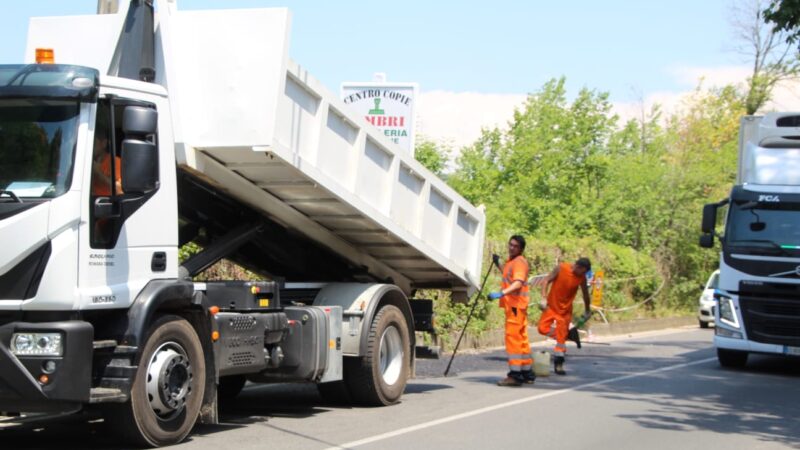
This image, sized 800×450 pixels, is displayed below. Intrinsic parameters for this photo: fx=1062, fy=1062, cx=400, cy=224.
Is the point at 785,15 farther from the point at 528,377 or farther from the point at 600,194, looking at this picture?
the point at 600,194

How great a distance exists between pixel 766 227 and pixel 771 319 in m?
1.27

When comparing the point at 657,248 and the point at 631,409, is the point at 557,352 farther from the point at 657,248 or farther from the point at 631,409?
the point at 657,248

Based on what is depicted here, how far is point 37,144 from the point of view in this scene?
7.03 m

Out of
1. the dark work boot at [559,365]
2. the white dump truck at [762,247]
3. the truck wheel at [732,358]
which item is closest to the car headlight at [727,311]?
the white dump truck at [762,247]

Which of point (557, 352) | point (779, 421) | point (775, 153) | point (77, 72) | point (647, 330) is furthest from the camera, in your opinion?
point (647, 330)

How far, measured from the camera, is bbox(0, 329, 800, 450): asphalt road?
8.50m

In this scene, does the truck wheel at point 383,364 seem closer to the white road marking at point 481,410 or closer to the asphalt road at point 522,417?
the asphalt road at point 522,417

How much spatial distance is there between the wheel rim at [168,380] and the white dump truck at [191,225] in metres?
0.01

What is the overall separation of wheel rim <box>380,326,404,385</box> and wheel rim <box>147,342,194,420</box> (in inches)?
123

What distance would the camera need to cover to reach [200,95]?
332 inches

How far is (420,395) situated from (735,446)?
3.83 metres

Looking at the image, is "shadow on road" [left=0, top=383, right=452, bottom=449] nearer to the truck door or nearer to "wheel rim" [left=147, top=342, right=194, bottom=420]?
"wheel rim" [left=147, top=342, right=194, bottom=420]

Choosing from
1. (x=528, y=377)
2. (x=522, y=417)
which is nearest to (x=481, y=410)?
(x=522, y=417)

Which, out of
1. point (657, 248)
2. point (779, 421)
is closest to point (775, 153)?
point (779, 421)
